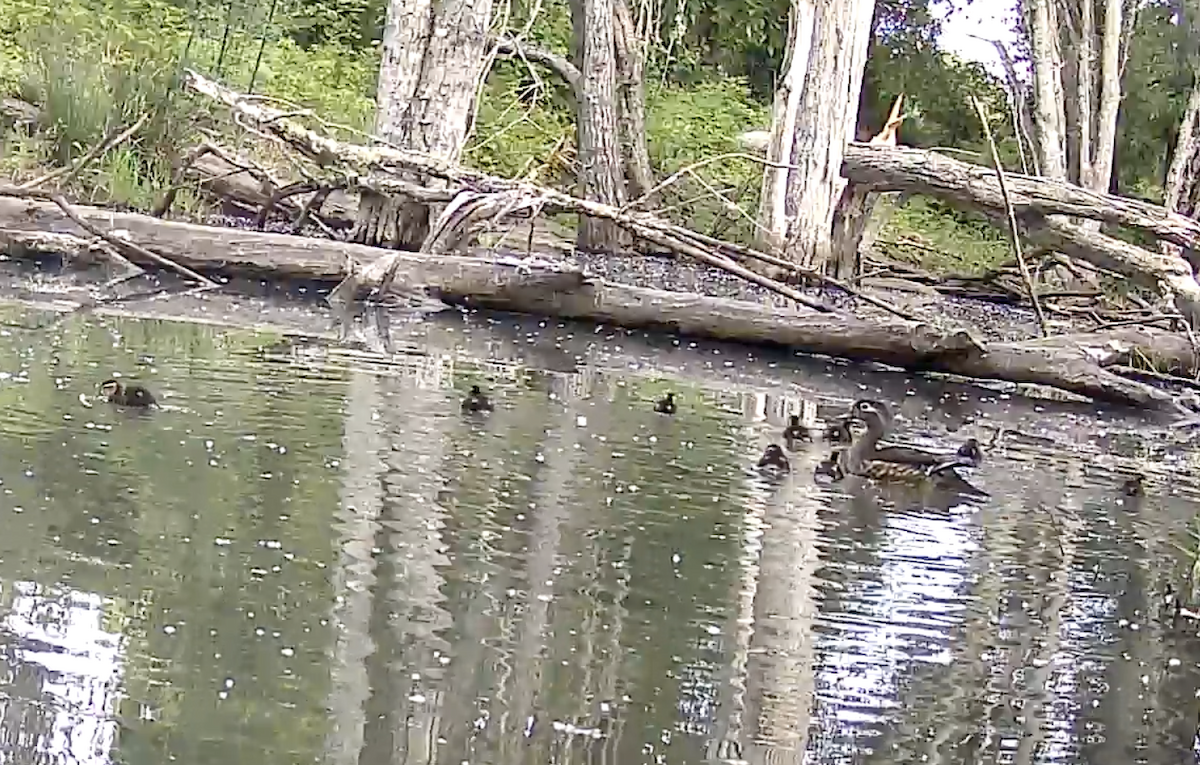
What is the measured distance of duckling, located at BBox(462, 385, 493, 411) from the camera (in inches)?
328

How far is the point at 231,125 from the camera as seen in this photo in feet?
52.5

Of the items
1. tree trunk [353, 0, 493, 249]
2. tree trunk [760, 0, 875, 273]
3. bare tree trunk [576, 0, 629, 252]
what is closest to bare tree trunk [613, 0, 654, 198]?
bare tree trunk [576, 0, 629, 252]

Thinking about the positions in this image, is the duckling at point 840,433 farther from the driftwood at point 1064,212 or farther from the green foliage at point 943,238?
the green foliage at point 943,238

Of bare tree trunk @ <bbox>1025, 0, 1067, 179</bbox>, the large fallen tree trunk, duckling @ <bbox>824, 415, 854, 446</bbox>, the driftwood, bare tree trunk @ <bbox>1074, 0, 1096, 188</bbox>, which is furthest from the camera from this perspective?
bare tree trunk @ <bbox>1074, 0, 1096, 188</bbox>

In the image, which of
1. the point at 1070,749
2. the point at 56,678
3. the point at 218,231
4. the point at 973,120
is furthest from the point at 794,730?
the point at 973,120

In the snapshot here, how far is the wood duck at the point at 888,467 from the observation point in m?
7.54

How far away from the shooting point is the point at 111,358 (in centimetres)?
889

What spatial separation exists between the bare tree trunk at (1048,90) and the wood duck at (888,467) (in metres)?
16.3

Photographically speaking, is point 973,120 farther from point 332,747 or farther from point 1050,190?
point 332,747

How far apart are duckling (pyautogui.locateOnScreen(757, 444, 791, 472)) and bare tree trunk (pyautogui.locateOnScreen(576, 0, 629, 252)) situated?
40.1ft

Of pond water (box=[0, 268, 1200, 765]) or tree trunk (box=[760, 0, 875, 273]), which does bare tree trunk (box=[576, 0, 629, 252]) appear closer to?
tree trunk (box=[760, 0, 875, 273])

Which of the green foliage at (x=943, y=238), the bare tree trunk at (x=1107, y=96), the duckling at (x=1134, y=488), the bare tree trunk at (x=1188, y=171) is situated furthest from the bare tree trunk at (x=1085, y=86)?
the duckling at (x=1134, y=488)

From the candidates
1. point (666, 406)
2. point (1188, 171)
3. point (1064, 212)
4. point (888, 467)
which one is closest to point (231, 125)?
point (1064, 212)

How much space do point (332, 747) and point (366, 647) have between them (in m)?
0.72
